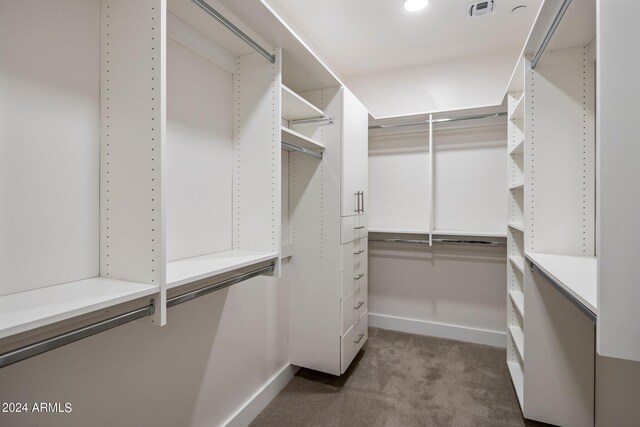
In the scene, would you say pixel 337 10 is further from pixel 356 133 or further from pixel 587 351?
pixel 587 351

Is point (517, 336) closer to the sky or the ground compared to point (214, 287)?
closer to the ground

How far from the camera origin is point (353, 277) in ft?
8.29

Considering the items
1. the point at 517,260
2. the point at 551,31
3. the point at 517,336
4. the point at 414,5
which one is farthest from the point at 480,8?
the point at 517,336

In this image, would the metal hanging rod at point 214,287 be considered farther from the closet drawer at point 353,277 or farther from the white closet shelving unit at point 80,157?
the closet drawer at point 353,277

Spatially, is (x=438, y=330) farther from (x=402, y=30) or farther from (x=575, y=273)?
(x=402, y=30)

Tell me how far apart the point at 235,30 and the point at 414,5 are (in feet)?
4.99

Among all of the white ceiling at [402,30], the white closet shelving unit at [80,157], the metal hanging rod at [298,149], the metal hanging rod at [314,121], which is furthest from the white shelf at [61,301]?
the white ceiling at [402,30]

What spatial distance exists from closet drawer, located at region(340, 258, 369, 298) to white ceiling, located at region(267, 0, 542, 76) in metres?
1.95

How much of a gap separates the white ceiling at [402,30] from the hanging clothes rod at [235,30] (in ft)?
3.07

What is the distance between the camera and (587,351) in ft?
5.60

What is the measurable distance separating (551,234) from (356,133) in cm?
148

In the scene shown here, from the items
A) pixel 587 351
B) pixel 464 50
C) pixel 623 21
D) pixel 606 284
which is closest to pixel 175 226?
pixel 606 284

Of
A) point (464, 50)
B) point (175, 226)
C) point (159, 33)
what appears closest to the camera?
point (159, 33)

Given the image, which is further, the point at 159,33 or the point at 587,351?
the point at 587,351
